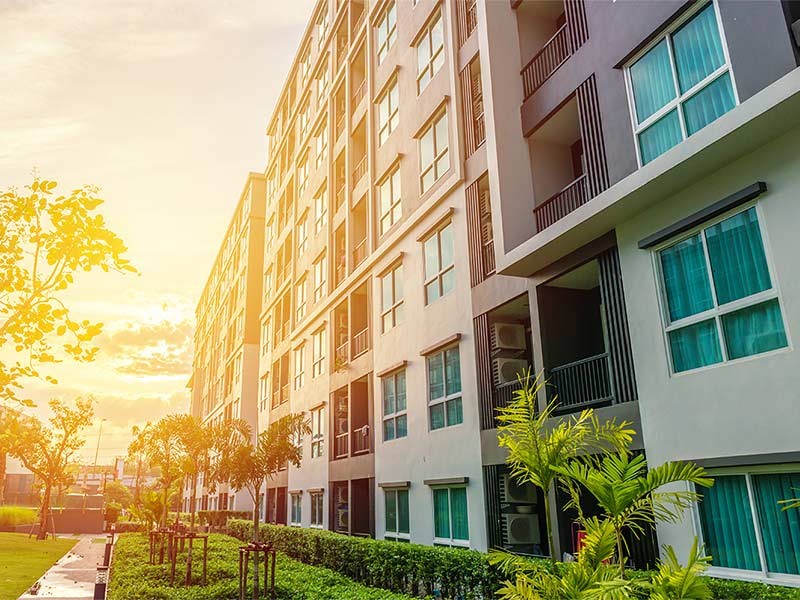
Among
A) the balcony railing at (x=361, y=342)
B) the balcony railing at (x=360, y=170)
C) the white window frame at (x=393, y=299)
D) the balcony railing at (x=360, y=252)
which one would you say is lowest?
the balcony railing at (x=361, y=342)

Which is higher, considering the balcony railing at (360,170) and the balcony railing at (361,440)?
the balcony railing at (360,170)

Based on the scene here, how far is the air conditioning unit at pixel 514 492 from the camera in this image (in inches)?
492

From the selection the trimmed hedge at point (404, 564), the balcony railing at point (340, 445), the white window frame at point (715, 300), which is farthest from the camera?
the balcony railing at point (340, 445)

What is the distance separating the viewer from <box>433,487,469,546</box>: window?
1365cm

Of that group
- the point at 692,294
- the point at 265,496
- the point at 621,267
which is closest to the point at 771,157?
the point at 692,294

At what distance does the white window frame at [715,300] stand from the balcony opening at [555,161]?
2.84 meters

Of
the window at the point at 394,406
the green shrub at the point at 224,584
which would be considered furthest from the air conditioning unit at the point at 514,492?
the window at the point at 394,406

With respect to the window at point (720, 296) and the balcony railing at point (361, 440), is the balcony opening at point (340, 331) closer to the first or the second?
the balcony railing at point (361, 440)

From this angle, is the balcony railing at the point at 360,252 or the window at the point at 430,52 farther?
the balcony railing at the point at 360,252

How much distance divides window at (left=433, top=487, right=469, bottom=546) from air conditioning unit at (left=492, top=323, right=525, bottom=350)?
334 centimetres

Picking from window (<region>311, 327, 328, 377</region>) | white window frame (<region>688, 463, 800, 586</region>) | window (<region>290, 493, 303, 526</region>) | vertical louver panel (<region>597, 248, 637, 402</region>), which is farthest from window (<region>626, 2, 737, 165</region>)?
window (<region>290, 493, 303, 526</region>)

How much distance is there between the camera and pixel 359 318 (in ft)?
72.4

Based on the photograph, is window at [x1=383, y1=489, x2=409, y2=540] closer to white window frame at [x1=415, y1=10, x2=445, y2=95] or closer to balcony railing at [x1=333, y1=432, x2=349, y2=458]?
balcony railing at [x1=333, y1=432, x2=349, y2=458]

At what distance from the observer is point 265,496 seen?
31453 millimetres
